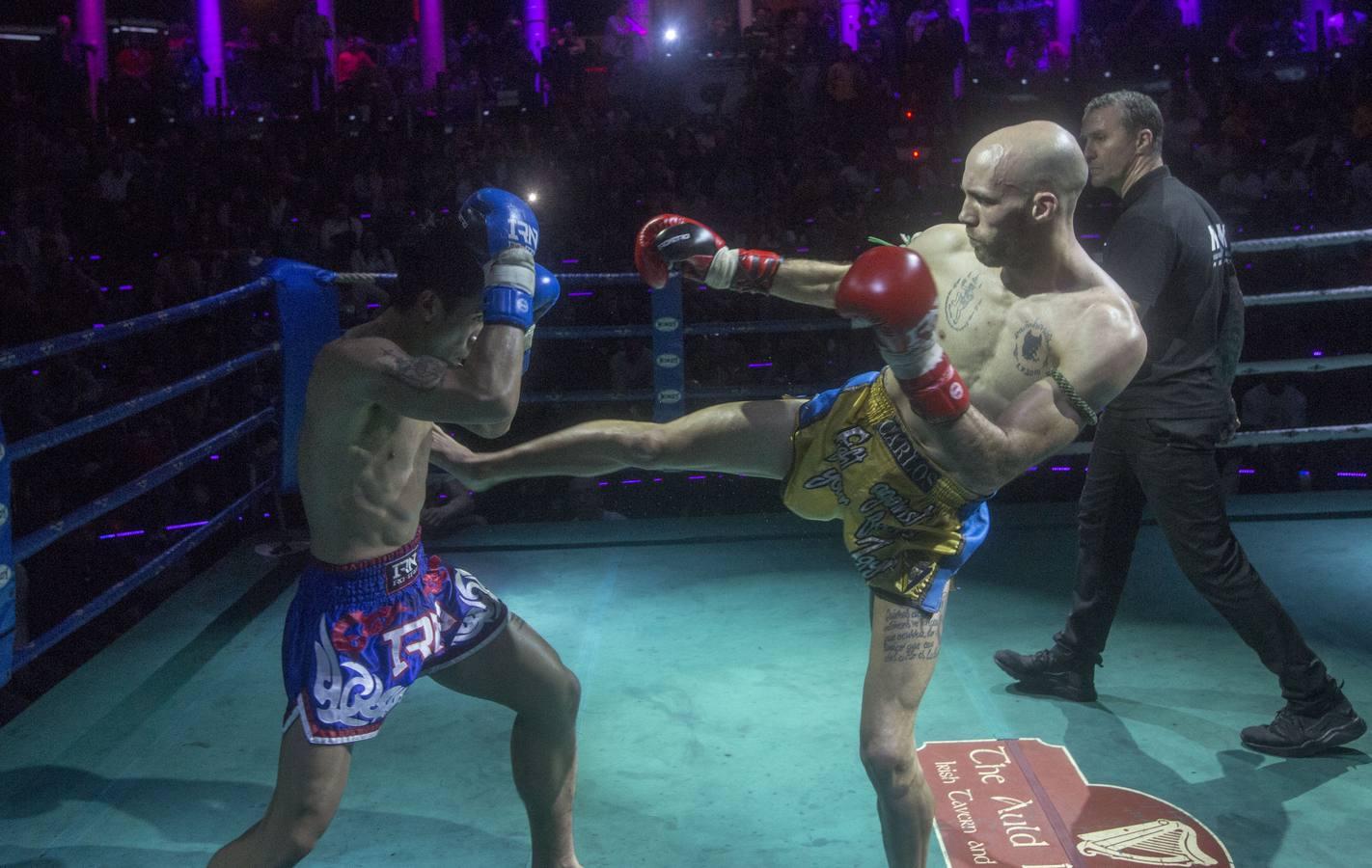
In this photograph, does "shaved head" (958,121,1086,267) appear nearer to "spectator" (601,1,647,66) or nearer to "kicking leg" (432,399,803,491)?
"kicking leg" (432,399,803,491)

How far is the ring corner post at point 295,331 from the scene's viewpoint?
436cm

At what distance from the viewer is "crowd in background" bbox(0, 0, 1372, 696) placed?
5730 millimetres

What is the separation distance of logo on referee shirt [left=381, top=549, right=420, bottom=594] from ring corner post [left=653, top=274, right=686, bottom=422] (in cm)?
291

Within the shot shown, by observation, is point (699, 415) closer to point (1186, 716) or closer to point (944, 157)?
point (1186, 716)

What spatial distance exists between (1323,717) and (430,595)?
2.16 metres

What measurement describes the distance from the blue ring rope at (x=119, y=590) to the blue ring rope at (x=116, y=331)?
0.66 metres

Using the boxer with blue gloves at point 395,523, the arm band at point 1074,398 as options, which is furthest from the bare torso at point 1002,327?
the boxer with blue gloves at point 395,523

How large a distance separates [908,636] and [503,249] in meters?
1.01

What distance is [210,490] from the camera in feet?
18.6

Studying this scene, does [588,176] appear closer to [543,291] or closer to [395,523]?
[543,291]

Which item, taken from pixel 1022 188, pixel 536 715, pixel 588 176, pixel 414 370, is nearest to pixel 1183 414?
pixel 1022 188

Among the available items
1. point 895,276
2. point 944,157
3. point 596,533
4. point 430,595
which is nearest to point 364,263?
point 596,533

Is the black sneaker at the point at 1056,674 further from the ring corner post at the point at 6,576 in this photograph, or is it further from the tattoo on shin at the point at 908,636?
the ring corner post at the point at 6,576

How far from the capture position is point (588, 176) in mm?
8852
